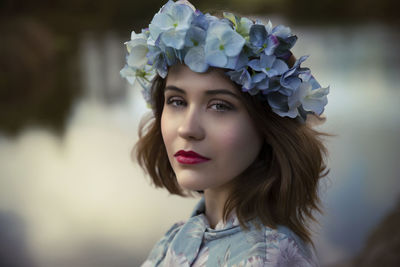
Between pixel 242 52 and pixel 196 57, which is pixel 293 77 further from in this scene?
pixel 196 57

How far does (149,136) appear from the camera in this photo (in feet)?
5.28

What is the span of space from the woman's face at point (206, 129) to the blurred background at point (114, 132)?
1.97 metres

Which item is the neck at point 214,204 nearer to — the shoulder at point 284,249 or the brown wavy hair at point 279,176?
the brown wavy hair at point 279,176

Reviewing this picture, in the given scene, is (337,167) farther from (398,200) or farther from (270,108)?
(270,108)

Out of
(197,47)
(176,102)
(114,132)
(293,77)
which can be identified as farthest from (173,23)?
(114,132)

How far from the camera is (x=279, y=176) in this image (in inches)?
53.4

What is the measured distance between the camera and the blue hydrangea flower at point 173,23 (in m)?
1.22

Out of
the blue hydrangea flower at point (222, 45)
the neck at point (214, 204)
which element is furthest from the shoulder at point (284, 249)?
the blue hydrangea flower at point (222, 45)

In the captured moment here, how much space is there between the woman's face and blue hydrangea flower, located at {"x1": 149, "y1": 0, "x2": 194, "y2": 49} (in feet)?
0.30

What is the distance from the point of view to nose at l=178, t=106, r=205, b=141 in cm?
125

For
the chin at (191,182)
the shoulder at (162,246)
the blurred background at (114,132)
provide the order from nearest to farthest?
the chin at (191,182) → the shoulder at (162,246) → the blurred background at (114,132)

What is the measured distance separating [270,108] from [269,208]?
26cm

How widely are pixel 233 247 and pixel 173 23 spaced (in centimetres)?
56

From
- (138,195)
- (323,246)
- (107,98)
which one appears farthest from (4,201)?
(323,246)
